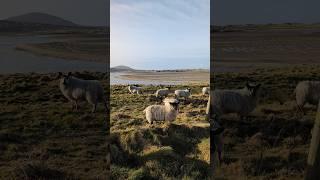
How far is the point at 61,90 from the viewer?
705 centimetres

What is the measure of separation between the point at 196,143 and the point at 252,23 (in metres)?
3.55

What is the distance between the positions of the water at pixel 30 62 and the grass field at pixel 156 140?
2693 millimetres

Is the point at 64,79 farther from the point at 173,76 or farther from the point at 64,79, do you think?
the point at 173,76

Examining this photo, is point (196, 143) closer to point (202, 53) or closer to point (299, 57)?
point (202, 53)

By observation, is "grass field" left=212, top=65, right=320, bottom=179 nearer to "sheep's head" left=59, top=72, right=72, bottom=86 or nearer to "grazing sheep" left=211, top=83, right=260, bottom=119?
"grazing sheep" left=211, top=83, right=260, bottom=119

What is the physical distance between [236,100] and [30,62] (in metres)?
3.25

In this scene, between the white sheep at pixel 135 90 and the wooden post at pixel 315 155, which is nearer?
the wooden post at pixel 315 155

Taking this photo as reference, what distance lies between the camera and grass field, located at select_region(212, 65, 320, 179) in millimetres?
7078

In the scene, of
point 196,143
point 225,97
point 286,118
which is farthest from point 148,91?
point 286,118

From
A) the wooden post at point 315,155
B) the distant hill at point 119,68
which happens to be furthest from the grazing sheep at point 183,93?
the wooden post at point 315,155

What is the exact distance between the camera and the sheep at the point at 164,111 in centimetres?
943

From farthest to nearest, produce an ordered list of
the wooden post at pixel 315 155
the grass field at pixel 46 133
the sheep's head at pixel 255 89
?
1. the sheep's head at pixel 255 89
2. the grass field at pixel 46 133
3. the wooden post at pixel 315 155

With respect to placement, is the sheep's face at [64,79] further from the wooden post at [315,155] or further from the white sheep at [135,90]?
the wooden post at [315,155]

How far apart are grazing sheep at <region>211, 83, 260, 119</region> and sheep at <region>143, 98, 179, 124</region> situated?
188 centimetres
